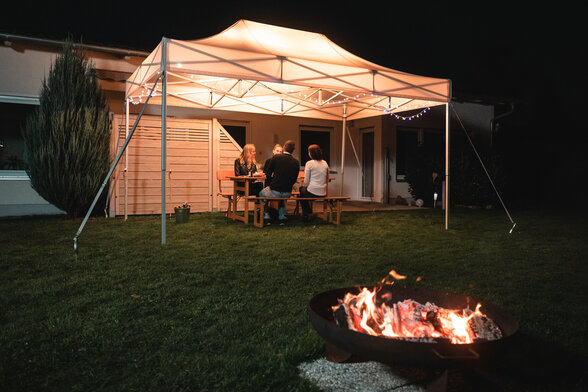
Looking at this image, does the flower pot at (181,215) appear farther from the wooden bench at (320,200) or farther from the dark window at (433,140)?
the dark window at (433,140)

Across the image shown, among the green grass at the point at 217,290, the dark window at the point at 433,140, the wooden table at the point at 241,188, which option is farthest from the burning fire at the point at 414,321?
the dark window at the point at 433,140

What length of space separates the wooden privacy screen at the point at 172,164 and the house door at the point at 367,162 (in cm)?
496

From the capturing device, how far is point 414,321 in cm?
195

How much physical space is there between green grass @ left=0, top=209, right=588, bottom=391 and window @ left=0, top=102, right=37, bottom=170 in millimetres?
1947

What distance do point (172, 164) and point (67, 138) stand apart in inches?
74.0

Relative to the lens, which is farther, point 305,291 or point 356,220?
point 356,220

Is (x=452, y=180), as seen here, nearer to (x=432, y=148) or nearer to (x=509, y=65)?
(x=432, y=148)

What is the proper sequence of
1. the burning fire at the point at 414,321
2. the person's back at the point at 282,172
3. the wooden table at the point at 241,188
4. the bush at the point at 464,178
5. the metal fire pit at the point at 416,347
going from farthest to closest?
the bush at the point at 464,178
the wooden table at the point at 241,188
the person's back at the point at 282,172
the burning fire at the point at 414,321
the metal fire pit at the point at 416,347

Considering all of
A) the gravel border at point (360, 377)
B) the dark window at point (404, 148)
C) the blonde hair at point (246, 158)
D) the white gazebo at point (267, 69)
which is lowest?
the gravel border at point (360, 377)

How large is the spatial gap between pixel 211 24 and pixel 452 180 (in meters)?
15.5

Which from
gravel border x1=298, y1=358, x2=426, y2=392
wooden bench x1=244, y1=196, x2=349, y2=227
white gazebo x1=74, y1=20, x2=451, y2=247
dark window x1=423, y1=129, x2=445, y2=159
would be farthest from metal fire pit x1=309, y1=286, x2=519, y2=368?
dark window x1=423, y1=129, x2=445, y2=159

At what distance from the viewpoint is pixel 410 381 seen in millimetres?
2008

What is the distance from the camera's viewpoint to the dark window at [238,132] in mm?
11172

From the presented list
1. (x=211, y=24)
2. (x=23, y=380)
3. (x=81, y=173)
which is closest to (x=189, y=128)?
(x=81, y=173)
